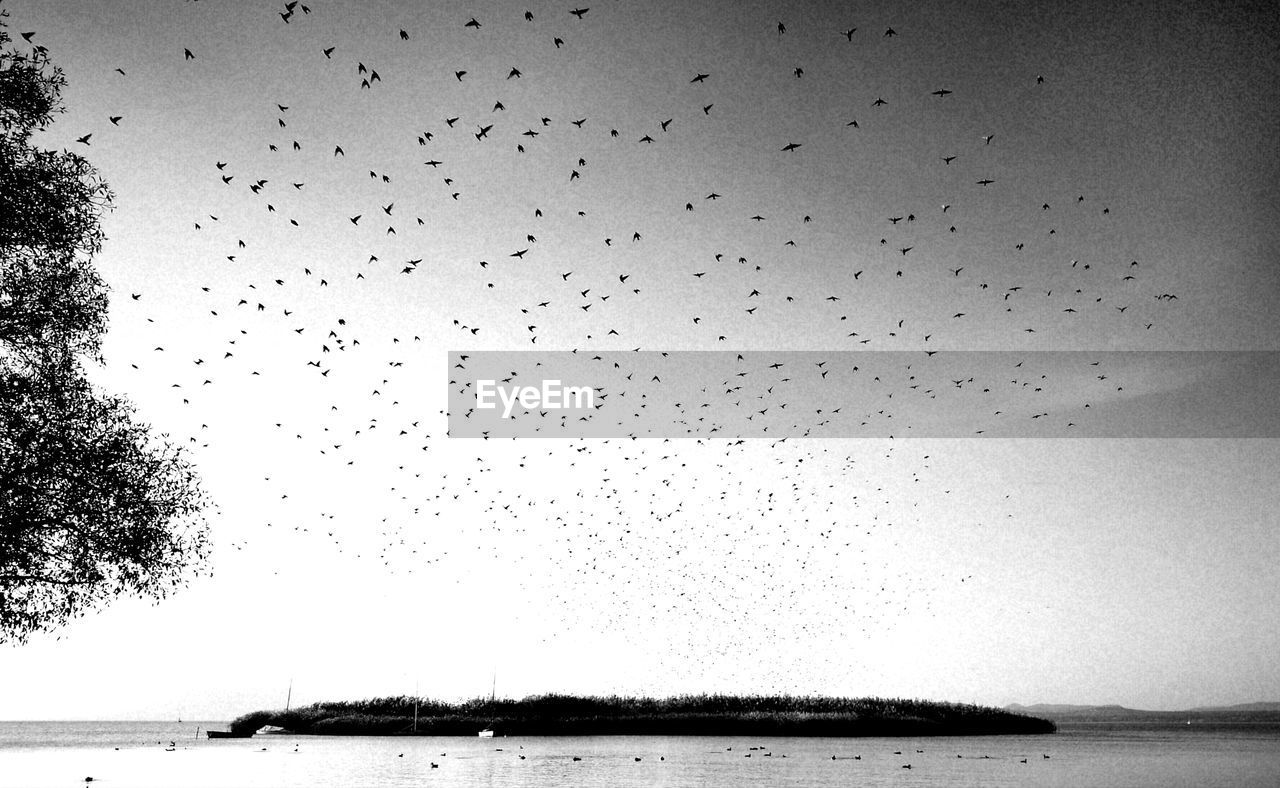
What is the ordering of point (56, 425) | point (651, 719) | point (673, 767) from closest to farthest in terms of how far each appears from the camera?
point (56, 425) → point (673, 767) → point (651, 719)

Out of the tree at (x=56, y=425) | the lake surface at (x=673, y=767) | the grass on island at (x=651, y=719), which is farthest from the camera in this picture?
the grass on island at (x=651, y=719)

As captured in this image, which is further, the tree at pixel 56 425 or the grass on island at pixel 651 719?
the grass on island at pixel 651 719

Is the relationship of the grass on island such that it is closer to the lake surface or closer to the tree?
the lake surface

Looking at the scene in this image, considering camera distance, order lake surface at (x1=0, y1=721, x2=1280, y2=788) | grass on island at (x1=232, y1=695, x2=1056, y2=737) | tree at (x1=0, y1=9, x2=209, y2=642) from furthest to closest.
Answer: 1. grass on island at (x1=232, y1=695, x2=1056, y2=737)
2. lake surface at (x1=0, y1=721, x2=1280, y2=788)
3. tree at (x1=0, y1=9, x2=209, y2=642)

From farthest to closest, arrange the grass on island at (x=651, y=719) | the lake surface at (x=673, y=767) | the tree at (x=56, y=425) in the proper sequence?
the grass on island at (x=651, y=719)
the lake surface at (x=673, y=767)
the tree at (x=56, y=425)

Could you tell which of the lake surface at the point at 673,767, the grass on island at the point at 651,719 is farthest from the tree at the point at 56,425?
the grass on island at the point at 651,719

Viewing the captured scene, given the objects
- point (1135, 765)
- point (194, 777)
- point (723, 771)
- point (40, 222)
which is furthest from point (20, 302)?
point (1135, 765)

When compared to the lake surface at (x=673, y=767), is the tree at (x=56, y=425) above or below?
above

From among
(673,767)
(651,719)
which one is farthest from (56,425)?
(651,719)

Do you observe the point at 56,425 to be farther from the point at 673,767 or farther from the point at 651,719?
the point at 651,719

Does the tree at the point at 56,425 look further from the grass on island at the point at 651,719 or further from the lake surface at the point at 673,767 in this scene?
the grass on island at the point at 651,719

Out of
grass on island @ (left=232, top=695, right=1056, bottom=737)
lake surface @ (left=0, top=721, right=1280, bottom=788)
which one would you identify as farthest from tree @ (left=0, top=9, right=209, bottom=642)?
grass on island @ (left=232, top=695, right=1056, bottom=737)
